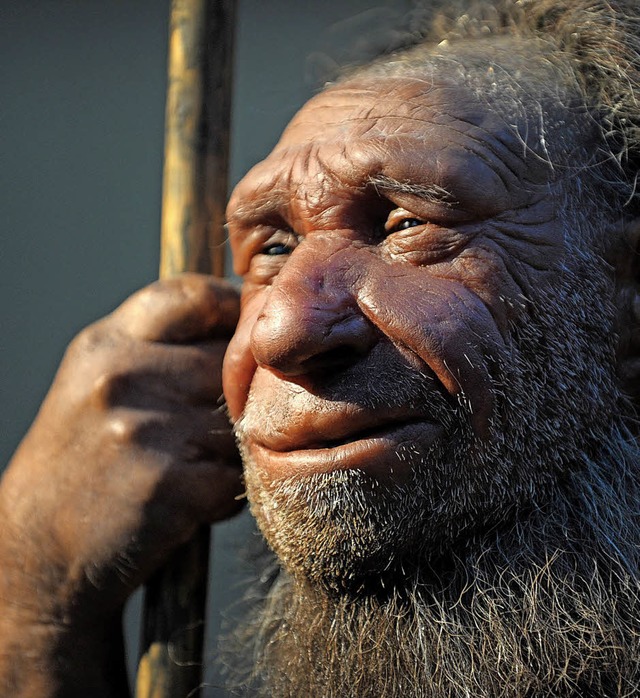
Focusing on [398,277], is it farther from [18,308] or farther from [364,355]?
[18,308]

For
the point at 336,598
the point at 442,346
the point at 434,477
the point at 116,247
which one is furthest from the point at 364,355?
the point at 116,247

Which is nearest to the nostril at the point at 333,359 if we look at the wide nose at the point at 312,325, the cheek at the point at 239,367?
the wide nose at the point at 312,325

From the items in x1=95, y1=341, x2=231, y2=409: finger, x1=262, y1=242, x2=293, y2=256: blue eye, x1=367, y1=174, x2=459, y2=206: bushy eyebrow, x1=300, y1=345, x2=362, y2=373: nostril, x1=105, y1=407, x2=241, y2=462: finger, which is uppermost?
x1=367, y1=174, x2=459, y2=206: bushy eyebrow

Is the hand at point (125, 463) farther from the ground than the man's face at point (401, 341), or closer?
closer

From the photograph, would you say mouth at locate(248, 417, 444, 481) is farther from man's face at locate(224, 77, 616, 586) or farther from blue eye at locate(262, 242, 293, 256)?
blue eye at locate(262, 242, 293, 256)

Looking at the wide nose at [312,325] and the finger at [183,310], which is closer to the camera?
the wide nose at [312,325]

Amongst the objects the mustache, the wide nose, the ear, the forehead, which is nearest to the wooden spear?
the forehead

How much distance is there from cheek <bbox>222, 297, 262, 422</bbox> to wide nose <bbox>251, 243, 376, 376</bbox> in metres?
0.18

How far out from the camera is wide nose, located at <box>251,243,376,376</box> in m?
1.64

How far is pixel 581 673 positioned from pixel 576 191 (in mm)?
903

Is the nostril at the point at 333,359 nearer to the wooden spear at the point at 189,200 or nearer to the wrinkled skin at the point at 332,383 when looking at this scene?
the wrinkled skin at the point at 332,383

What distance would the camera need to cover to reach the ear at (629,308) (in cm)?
189

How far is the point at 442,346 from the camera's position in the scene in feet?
5.44

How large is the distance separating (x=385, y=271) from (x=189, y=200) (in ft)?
1.89
